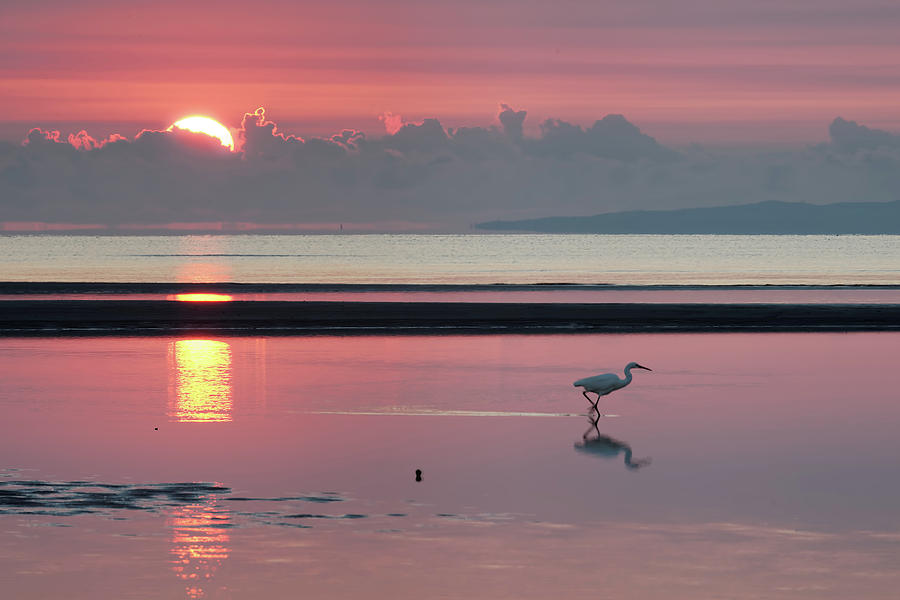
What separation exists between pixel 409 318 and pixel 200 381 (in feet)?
70.2

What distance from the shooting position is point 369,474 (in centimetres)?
1599

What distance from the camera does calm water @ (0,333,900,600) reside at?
36.8 ft

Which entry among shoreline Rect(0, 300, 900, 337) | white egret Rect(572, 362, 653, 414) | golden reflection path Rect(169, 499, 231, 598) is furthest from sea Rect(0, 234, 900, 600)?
shoreline Rect(0, 300, 900, 337)

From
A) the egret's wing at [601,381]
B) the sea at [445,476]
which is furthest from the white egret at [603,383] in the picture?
the sea at [445,476]

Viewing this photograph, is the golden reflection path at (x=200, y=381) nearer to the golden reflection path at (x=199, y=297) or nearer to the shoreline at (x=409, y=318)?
the shoreline at (x=409, y=318)

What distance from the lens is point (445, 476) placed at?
52.0 ft

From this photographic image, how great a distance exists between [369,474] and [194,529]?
352 cm

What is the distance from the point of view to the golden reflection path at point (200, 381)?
Result: 2145 cm

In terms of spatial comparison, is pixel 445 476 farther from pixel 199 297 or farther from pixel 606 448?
pixel 199 297

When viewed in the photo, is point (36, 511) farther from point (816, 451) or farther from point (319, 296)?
point (319, 296)

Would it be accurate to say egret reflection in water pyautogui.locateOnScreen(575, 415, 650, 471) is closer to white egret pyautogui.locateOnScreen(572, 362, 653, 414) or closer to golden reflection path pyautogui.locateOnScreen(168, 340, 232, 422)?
white egret pyautogui.locateOnScreen(572, 362, 653, 414)

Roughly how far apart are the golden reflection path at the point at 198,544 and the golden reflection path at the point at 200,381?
7.14m

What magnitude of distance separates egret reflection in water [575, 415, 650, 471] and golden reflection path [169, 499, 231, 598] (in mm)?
5491

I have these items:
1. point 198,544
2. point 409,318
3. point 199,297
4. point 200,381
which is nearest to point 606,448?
point 198,544
